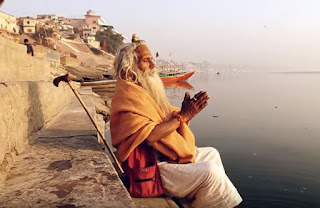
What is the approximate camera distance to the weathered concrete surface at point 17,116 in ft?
7.13

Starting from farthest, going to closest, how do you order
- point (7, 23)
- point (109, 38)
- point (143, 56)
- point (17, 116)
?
point (109, 38)
point (7, 23)
point (143, 56)
point (17, 116)

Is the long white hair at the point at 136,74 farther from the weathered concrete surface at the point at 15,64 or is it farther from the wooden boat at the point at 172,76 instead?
the wooden boat at the point at 172,76

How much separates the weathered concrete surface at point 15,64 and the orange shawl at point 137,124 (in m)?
2.36

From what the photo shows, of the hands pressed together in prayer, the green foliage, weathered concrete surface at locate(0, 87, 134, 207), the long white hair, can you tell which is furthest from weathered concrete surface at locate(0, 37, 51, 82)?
the green foliage

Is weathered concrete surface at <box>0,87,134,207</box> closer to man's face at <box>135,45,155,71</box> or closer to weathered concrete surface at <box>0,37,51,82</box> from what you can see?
A: man's face at <box>135,45,155,71</box>

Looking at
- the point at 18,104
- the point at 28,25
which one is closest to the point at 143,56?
the point at 18,104

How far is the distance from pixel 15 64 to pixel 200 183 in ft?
12.5

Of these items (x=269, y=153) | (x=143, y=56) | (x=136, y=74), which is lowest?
(x=269, y=153)

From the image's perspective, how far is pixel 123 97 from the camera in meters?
2.53

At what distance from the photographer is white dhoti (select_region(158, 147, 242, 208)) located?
2438 millimetres

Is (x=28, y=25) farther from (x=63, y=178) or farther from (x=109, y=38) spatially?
(x=63, y=178)

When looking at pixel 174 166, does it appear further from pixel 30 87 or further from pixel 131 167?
pixel 30 87

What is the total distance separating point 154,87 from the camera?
8.89 feet

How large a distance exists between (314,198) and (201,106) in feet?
12.4
